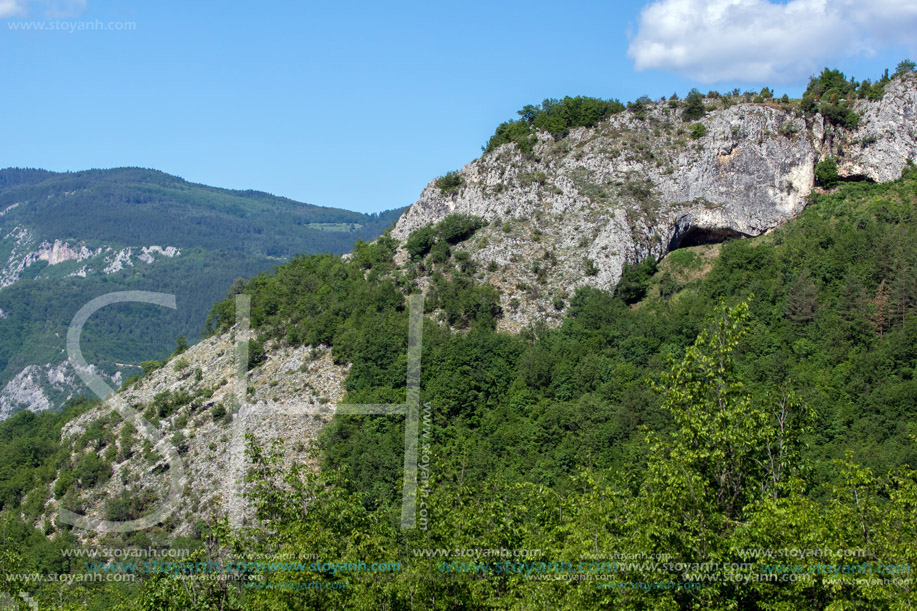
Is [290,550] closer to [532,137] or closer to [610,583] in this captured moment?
[610,583]

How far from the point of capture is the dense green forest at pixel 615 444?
20953mm

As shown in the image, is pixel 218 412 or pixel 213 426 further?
pixel 218 412

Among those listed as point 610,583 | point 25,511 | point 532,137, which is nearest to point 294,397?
point 25,511

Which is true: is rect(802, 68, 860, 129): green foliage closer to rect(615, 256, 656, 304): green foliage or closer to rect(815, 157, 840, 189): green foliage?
rect(815, 157, 840, 189): green foliage

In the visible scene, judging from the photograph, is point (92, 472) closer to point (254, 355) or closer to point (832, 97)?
point (254, 355)

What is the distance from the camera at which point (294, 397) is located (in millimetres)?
72188

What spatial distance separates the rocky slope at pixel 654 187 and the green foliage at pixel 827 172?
2.79 ft

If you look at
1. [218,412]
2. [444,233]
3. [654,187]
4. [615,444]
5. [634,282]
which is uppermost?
[654,187]

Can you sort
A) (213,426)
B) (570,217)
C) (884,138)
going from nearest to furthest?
1. (213,426)
2. (884,138)
3. (570,217)

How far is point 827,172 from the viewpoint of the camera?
81125mm

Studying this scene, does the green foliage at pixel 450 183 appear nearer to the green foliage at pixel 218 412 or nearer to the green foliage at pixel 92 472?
the green foliage at pixel 218 412

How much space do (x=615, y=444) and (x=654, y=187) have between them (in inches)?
1316

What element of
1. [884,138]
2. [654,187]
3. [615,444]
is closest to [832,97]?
[884,138]

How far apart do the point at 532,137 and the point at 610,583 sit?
75257mm
